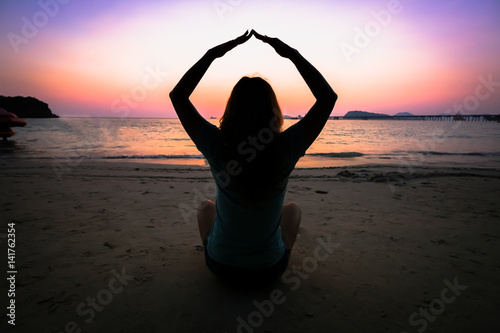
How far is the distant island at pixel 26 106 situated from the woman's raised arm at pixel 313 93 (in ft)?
329

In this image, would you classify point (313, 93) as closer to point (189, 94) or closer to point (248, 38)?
point (248, 38)

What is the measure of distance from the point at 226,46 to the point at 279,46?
0.38 meters

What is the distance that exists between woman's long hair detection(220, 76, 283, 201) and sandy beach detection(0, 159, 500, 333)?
939 millimetres

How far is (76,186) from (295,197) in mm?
4410

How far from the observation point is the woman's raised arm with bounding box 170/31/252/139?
1.75 meters

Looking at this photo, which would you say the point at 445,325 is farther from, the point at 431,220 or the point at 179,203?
the point at 179,203

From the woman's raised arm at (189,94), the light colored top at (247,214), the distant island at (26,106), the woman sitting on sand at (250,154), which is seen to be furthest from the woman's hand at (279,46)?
the distant island at (26,106)

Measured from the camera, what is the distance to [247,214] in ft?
5.81

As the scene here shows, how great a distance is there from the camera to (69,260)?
2.50 m

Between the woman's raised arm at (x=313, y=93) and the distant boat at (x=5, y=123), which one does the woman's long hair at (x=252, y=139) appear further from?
the distant boat at (x=5, y=123)

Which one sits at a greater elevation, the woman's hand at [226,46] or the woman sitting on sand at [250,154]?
the woman's hand at [226,46]

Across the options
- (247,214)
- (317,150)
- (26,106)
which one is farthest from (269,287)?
(26,106)

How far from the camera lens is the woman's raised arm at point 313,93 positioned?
5.71 ft

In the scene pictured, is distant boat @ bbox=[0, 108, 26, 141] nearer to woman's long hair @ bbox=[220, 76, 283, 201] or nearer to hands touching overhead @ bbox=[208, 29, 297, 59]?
hands touching overhead @ bbox=[208, 29, 297, 59]
